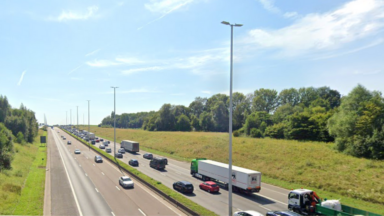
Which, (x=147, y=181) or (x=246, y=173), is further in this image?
(x=147, y=181)

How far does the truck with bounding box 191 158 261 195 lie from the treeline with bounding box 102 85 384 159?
80.6 ft

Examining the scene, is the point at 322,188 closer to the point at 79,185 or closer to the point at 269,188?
the point at 269,188

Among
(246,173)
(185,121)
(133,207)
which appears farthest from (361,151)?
(185,121)

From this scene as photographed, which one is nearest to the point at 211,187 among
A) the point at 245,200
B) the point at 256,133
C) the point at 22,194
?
the point at 245,200

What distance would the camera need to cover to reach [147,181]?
3316 cm

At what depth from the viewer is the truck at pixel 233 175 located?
29.4m

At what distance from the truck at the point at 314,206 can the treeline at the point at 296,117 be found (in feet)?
79.6

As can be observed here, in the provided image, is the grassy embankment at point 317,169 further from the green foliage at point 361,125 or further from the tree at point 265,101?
the tree at point 265,101

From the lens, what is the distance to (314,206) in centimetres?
2311

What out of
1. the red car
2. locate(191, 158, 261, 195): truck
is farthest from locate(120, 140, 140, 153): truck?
the red car

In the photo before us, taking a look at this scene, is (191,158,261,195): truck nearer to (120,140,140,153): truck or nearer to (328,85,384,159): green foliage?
(328,85,384,159): green foliage

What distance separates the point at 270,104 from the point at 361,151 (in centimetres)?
9212

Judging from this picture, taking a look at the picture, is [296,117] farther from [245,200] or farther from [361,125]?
[245,200]

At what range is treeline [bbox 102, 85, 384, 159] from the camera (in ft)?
146
